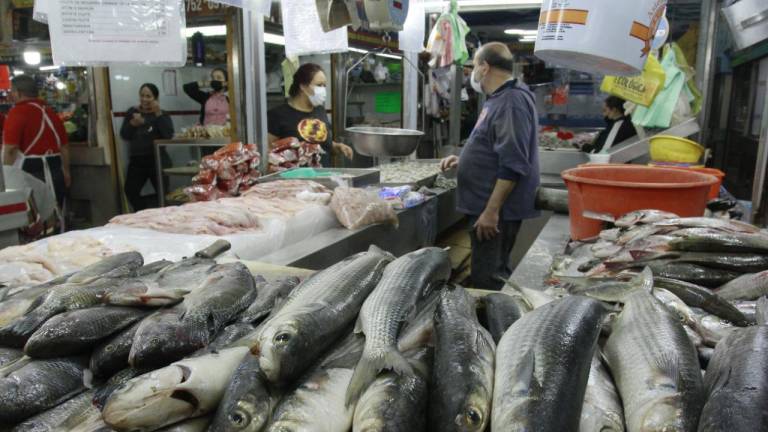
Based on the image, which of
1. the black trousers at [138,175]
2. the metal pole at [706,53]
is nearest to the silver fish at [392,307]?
the metal pole at [706,53]

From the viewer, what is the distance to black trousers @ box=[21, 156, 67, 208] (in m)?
6.74

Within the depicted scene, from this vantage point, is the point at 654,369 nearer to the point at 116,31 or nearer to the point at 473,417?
the point at 473,417

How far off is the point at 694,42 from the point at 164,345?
765 cm

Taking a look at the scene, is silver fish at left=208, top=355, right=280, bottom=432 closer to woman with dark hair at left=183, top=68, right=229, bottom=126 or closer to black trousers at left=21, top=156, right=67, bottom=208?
black trousers at left=21, top=156, right=67, bottom=208

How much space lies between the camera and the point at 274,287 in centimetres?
157

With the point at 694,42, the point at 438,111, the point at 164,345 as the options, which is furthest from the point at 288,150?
the point at 694,42

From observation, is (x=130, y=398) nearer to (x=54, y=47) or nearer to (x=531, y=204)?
(x=54, y=47)

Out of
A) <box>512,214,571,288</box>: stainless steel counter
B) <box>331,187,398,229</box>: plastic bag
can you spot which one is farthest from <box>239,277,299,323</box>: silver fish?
<box>331,187,398,229</box>: plastic bag

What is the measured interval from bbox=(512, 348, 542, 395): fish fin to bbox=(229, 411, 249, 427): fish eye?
1.52 ft

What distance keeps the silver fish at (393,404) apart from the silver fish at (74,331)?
65 centimetres

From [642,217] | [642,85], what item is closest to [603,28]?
[642,217]

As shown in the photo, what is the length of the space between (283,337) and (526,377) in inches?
18.0

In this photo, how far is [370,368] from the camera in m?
1.00

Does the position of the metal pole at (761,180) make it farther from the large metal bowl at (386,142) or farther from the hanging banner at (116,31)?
the hanging banner at (116,31)
